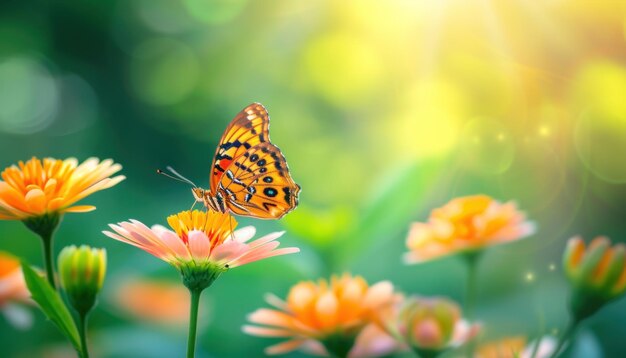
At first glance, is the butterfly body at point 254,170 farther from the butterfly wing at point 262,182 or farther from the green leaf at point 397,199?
the green leaf at point 397,199

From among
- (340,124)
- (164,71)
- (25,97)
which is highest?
(164,71)

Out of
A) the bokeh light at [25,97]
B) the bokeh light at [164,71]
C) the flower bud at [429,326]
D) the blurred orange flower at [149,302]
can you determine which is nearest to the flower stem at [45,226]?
the flower bud at [429,326]

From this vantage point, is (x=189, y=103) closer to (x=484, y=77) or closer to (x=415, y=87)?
(x=415, y=87)

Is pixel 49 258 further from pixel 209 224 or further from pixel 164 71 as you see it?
pixel 164 71

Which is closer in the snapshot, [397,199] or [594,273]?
[594,273]

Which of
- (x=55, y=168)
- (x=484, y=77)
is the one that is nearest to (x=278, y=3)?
(x=484, y=77)

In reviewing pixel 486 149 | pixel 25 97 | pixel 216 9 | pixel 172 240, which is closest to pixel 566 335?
pixel 172 240

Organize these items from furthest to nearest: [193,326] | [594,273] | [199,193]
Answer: [199,193] → [594,273] → [193,326]
